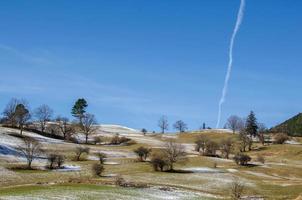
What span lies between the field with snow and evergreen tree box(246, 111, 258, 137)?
48.1 m

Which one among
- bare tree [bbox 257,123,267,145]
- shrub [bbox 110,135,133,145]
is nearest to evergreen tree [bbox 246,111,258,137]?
bare tree [bbox 257,123,267,145]

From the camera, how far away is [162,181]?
7969 centimetres

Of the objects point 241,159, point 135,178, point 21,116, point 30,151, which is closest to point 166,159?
point 135,178

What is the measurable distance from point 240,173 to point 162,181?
80.5 feet

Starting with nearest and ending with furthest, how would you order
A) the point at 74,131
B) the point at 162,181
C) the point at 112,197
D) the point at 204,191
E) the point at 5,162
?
the point at 112,197, the point at 204,191, the point at 162,181, the point at 5,162, the point at 74,131

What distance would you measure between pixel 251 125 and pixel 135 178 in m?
108

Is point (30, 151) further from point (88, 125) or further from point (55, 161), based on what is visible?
point (88, 125)

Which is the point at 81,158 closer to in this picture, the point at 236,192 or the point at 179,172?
the point at 179,172

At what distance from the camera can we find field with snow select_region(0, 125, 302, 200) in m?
61.3

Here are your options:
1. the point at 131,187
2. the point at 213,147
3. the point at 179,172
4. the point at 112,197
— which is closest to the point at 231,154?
the point at 213,147

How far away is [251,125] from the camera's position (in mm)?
182750

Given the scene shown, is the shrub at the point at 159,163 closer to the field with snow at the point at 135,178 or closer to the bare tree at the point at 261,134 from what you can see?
the field with snow at the point at 135,178

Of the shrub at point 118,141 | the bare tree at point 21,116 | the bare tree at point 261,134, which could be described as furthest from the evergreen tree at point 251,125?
the bare tree at point 21,116

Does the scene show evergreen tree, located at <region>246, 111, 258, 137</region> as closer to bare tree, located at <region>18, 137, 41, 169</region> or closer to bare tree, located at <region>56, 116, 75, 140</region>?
bare tree, located at <region>56, 116, 75, 140</region>
